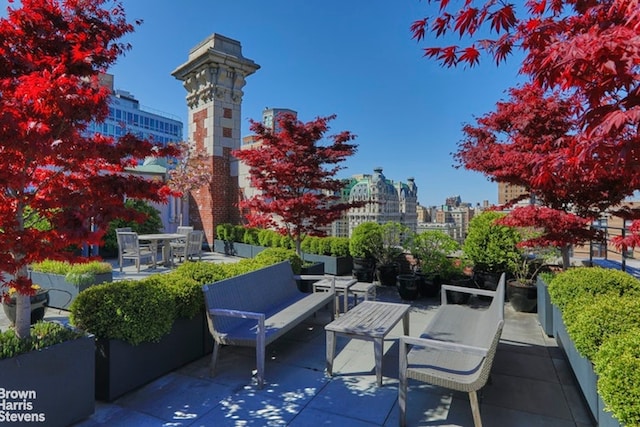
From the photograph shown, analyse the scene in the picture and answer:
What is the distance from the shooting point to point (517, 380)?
315cm

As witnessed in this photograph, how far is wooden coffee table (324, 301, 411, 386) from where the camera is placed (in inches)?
119

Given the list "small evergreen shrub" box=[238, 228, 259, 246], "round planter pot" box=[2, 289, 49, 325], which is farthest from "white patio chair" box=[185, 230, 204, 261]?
"round planter pot" box=[2, 289, 49, 325]

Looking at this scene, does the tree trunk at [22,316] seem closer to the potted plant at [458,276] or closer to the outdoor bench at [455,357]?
the outdoor bench at [455,357]

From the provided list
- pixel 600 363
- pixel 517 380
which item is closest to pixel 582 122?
pixel 600 363

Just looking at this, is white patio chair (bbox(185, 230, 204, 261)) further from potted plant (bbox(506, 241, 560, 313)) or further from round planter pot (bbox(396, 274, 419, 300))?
potted plant (bbox(506, 241, 560, 313))

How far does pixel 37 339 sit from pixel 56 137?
54.4 inches

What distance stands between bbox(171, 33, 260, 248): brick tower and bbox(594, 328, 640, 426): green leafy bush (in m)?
10.6

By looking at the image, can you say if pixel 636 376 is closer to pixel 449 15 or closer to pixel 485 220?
pixel 449 15

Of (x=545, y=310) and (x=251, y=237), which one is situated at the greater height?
(x=251, y=237)

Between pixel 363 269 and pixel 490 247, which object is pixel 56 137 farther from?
pixel 490 247

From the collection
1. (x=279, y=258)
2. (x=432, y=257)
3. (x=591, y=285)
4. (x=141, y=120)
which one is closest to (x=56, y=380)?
(x=279, y=258)

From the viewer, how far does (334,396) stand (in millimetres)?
2846

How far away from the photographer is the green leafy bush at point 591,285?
3.34 meters

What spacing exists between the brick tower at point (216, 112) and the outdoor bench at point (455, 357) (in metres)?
9.31
